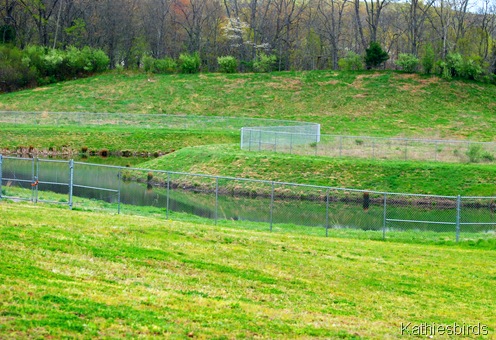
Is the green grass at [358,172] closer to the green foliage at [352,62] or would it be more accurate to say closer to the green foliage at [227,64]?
the green foliage at [352,62]

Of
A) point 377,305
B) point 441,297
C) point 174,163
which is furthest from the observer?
point 174,163

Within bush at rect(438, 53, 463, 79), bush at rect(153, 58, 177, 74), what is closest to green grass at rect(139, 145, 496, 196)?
bush at rect(438, 53, 463, 79)

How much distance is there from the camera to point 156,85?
91.9 meters

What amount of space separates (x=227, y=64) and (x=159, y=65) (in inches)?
374

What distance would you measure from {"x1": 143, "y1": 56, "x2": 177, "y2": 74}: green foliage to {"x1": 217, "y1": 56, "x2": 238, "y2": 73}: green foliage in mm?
6492

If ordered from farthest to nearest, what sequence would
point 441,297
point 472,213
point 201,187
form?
1. point 201,187
2. point 472,213
3. point 441,297

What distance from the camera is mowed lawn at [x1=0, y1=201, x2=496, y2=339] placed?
36.4 ft

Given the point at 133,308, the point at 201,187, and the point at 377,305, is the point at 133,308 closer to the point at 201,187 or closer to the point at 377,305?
the point at 377,305

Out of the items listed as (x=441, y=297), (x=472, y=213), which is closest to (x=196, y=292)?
(x=441, y=297)

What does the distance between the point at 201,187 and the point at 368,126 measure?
120 ft

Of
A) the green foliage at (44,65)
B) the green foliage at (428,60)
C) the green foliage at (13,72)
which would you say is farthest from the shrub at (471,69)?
the green foliage at (13,72)

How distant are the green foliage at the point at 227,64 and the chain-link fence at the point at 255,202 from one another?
178 feet

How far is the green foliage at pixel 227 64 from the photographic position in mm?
99188

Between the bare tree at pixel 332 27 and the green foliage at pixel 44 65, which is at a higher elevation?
the bare tree at pixel 332 27
